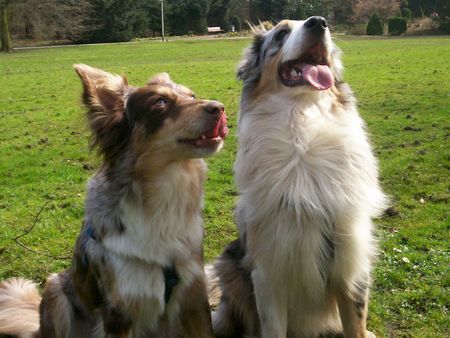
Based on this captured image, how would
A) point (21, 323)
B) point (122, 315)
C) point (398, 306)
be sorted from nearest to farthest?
point (122, 315) < point (21, 323) < point (398, 306)

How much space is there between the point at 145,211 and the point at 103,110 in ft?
2.41

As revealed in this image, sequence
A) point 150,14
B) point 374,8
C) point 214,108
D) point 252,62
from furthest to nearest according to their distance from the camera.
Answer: point 374,8 < point 150,14 < point 252,62 < point 214,108

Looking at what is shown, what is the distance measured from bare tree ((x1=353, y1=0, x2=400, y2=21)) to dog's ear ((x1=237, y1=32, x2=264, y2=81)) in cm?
5616

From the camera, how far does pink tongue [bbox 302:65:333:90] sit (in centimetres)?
356

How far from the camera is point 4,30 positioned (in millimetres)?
39062

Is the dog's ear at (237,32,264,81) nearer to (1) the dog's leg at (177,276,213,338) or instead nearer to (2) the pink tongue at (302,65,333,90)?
(2) the pink tongue at (302,65,333,90)

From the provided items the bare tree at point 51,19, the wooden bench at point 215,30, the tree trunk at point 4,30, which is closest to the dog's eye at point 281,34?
the tree trunk at point 4,30

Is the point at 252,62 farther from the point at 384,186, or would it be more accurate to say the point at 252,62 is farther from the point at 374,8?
the point at 374,8

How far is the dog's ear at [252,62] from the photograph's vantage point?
3.91 metres

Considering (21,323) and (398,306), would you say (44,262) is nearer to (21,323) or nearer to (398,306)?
(21,323)

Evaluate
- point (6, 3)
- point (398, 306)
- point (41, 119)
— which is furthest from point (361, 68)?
point (6, 3)

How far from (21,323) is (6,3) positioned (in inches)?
1535

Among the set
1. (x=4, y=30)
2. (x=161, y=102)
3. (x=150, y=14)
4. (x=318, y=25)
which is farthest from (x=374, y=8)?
(x=161, y=102)

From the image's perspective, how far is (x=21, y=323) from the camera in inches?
155
